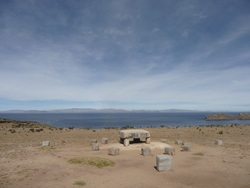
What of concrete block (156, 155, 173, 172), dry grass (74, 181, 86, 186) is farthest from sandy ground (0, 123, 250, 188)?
concrete block (156, 155, 173, 172)

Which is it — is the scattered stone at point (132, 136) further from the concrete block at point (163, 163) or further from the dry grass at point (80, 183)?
the dry grass at point (80, 183)

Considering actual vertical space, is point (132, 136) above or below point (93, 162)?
above

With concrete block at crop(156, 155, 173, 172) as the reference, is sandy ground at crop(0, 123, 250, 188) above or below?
below

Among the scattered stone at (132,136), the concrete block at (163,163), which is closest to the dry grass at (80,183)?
the concrete block at (163,163)

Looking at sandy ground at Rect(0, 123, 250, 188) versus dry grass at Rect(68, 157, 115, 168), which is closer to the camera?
sandy ground at Rect(0, 123, 250, 188)

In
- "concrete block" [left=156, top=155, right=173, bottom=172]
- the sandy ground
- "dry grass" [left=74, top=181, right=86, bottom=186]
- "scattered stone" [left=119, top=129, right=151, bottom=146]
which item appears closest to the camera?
"dry grass" [left=74, top=181, right=86, bottom=186]

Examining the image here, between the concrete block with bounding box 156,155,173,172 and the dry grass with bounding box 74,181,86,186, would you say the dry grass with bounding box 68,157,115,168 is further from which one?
the concrete block with bounding box 156,155,173,172

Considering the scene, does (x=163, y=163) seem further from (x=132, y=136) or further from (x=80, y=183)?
(x=132, y=136)

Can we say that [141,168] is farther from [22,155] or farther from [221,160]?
[22,155]

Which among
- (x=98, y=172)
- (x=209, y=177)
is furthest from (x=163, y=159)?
(x=98, y=172)

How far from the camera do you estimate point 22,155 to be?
21.0 m

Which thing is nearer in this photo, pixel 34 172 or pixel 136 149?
pixel 34 172

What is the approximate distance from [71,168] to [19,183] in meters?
3.94

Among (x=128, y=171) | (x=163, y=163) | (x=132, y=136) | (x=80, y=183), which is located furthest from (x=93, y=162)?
(x=132, y=136)
